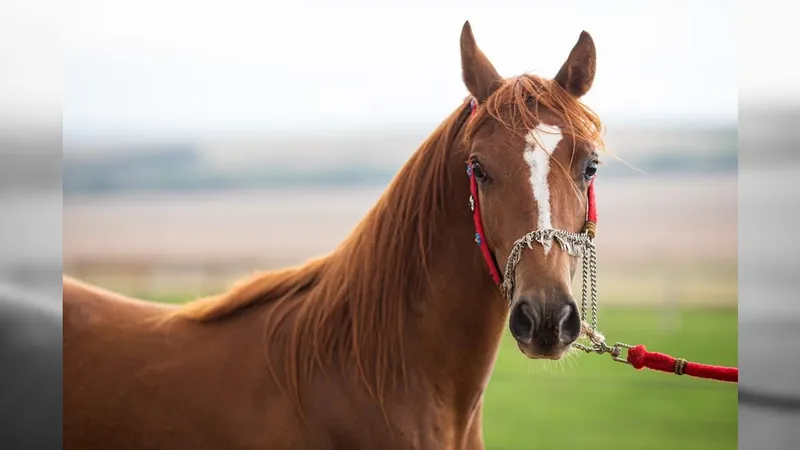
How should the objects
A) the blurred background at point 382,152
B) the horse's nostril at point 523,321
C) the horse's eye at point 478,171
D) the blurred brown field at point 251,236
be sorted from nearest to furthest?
the horse's nostril at point 523,321 < the horse's eye at point 478,171 < the blurred background at point 382,152 < the blurred brown field at point 251,236

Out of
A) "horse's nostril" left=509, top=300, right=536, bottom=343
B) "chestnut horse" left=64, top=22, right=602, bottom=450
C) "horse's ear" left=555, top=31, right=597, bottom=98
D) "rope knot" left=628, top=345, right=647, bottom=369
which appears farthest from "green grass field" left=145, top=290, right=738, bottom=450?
"horse's ear" left=555, top=31, right=597, bottom=98

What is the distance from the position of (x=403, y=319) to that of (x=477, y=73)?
0.62m

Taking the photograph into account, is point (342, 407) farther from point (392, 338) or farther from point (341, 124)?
point (341, 124)

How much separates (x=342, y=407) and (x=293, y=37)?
1.21m

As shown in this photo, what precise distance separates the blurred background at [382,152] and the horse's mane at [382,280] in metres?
0.57

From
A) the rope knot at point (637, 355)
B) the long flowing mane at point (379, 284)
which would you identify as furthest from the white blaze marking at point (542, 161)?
the rope knot at point (637, 355)

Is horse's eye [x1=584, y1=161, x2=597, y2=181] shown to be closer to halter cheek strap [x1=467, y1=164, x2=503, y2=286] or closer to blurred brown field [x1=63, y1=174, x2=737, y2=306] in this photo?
halter cheek strap [x1=467, y1=164, x2=503, y2=286]

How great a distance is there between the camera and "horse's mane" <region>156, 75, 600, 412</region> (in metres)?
1.63

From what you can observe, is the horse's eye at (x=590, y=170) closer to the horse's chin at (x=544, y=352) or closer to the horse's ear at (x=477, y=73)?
the horse's ear at (x=477, y=73)

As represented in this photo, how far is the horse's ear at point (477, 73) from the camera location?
5.25 feet

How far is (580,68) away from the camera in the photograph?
5.22ft

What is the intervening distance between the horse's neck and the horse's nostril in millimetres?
221

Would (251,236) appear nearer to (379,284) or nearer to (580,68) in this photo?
(379,284)

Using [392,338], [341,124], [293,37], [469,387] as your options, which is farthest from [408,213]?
[293,37]
